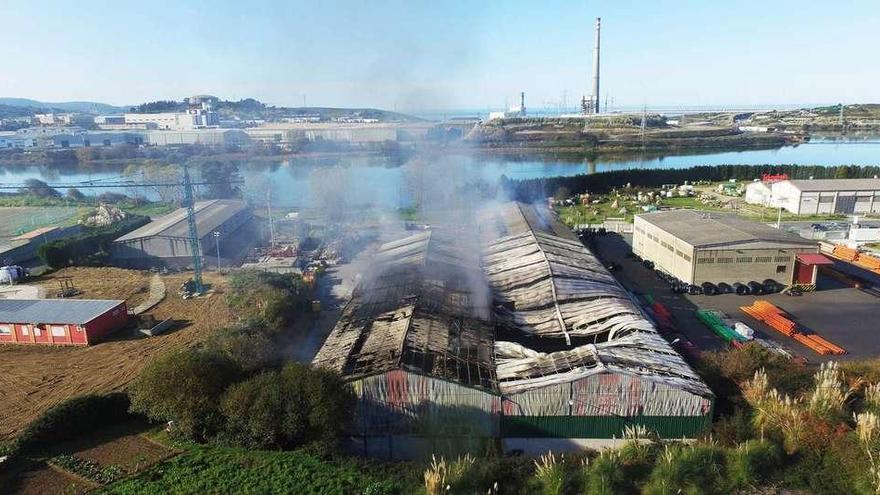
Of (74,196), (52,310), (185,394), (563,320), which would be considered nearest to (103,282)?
(52,310)

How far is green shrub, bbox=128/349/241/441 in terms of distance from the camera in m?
5.75

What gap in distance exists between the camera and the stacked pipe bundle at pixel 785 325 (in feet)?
28.2

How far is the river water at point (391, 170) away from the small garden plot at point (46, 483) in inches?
606

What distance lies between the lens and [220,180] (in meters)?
22.5

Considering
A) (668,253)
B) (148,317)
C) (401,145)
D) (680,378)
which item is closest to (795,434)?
(680,378)

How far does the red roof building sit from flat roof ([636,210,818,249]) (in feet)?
36.3

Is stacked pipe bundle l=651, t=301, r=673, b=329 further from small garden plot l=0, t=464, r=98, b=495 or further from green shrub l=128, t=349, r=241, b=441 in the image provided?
small garden plot l=0, t=464, r=98, b=495

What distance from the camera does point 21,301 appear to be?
31.9 ft

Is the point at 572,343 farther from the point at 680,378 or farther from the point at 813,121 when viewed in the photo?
the point at 813,121

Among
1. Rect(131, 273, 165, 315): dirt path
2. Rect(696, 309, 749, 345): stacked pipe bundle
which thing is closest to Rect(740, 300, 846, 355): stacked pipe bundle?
Rect(696, 309, 749, 345): stacked pipe bundle

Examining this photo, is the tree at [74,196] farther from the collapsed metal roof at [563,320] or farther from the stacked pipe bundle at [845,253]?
the stacked pipe bundle at [845,253]

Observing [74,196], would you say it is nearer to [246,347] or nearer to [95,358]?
[95,358]

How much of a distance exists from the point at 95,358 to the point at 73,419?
2.72 meters

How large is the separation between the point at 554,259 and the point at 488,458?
220 inches
